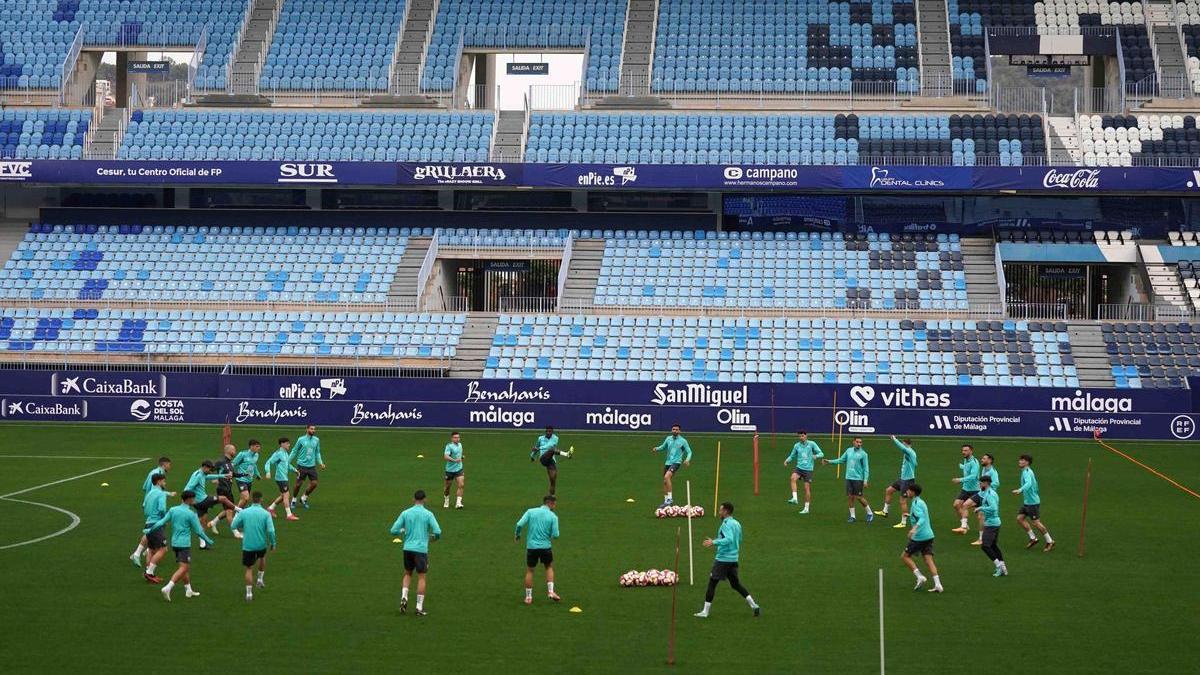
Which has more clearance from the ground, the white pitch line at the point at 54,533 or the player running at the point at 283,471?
the player running at the point at 283,471

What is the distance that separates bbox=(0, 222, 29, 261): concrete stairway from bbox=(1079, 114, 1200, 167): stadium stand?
134 feet

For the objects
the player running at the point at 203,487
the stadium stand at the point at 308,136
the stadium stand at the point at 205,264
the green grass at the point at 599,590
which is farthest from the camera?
the stadium stand at the point at 308,136

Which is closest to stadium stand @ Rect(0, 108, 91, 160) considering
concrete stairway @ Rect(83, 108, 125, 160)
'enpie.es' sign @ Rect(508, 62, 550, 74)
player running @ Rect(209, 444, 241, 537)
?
concrete stairway @ Rect(83, 108, 125, 160)

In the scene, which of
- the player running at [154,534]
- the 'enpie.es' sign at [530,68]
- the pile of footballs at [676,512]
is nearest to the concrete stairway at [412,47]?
the 'enpie.es' sign at [530,68]

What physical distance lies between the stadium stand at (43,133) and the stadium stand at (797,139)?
57.6 feet

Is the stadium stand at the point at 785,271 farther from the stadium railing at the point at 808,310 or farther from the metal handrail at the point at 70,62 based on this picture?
the metal handrail at the point at 70,62

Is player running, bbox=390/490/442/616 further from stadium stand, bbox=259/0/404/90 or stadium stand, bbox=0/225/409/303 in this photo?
stadium stand, bbox=259/0/404/90

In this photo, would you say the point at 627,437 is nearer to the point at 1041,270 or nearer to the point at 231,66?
the point at 1041,270

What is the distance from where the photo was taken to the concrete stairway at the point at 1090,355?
45.8m

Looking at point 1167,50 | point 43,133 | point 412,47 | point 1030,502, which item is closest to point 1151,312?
point 1167,50

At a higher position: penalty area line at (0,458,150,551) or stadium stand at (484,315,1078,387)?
stadium stand at (484,315,1078,387)

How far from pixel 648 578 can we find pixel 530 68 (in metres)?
40.9

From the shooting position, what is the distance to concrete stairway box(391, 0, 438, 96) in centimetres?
5769

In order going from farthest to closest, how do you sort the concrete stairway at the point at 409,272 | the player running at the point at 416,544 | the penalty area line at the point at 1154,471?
the concrete stairway at the point at 409,272 < the penalty area line at the point at 1154,471 < the player running at the point at 416,544
